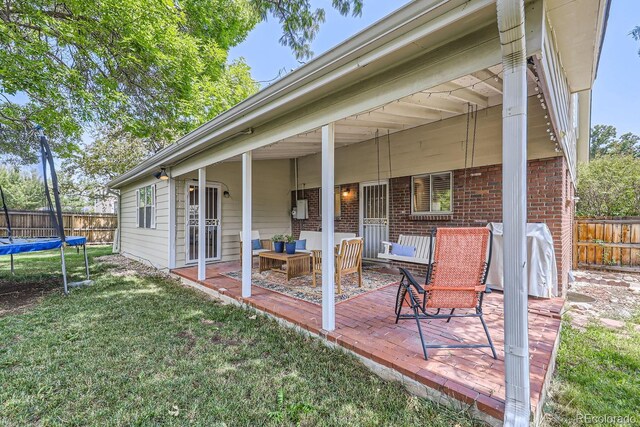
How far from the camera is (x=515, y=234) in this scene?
179 centimetres

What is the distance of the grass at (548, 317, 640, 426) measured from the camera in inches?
80.2

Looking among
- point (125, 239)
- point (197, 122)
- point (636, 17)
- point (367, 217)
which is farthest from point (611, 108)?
point (125, 239)

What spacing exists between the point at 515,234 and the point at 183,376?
2.90 metres

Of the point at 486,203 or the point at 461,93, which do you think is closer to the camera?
the point at 461,93

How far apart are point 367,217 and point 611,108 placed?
2572cm

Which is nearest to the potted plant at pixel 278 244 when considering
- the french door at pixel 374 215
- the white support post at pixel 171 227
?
the french door at pixel 374 215

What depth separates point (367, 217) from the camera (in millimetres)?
7078

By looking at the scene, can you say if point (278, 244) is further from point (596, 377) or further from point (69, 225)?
point (69, 225)

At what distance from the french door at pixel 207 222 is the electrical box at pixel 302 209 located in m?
2.35

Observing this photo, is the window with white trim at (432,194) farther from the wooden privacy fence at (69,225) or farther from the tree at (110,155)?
the tree at (110,155)

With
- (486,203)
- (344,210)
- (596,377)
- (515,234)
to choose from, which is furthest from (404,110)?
(344,210)

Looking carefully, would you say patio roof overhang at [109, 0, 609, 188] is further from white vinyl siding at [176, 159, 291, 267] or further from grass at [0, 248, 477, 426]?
white vinyl siding at [176, 159, 291, 267]

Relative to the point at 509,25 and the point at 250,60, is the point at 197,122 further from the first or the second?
the point at 509,25

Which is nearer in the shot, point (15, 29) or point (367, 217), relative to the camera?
point (15, 29)
